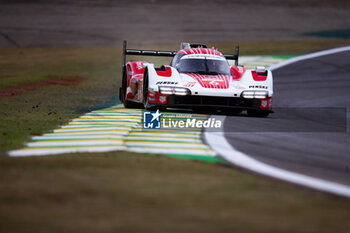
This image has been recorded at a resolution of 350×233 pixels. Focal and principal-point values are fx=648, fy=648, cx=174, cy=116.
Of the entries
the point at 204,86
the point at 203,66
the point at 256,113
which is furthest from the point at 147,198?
the point at 203,66

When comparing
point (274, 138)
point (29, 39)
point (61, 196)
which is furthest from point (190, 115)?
point (29, 39)

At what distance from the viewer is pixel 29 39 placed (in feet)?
112

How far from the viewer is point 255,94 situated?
12141mm

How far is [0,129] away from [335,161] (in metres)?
5.42

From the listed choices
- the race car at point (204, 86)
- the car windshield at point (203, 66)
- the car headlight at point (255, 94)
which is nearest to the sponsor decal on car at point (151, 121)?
the race car at point (204, 86)

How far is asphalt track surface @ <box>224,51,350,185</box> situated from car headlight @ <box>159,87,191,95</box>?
94cm

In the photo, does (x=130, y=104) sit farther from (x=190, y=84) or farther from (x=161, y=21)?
(x=161, y=21)

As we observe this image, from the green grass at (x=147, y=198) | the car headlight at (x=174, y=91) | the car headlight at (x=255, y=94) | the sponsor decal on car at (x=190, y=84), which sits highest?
the sponsor decal on car at (x=190, y=84)

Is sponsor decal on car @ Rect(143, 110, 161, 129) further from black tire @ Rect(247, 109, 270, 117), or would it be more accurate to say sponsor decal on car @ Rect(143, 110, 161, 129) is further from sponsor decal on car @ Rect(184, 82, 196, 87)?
black tire @ Rect(247, 109, 270, 117)

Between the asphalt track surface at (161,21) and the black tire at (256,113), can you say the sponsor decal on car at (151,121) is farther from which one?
the asphalt track surface at (161,21)

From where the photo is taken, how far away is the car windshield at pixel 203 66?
13000mm

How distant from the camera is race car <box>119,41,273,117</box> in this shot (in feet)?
38.9

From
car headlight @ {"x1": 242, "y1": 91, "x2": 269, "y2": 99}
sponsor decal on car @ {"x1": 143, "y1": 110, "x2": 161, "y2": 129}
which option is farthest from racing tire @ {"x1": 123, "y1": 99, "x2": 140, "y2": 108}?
sponsor decal on car @ {"x1": 143, "y1": 110, "x2": 161, "y2": 129}

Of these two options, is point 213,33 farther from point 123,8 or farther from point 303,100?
point 303,100
